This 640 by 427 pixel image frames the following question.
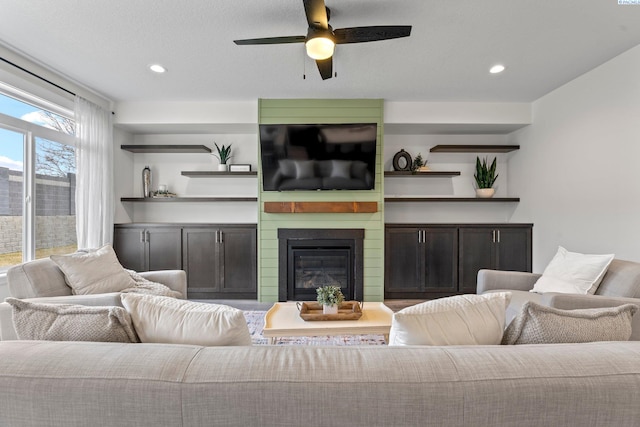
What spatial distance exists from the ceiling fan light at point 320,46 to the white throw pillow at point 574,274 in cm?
240

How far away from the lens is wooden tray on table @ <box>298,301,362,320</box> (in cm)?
222

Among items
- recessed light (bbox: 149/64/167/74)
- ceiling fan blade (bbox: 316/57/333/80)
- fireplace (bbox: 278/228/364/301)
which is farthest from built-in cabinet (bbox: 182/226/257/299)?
ceiling fan blade (bbox: 316/57/333/80)

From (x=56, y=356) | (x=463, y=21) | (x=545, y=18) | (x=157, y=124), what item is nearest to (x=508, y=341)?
(x=56, y=356)

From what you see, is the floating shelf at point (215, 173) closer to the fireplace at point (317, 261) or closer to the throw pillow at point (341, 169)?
the fireplace at point (317, 261)

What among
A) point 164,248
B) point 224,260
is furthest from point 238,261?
point 164,248

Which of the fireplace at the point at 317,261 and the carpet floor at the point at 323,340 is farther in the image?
the fireplace at the point at 317,261

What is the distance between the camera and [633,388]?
732mm

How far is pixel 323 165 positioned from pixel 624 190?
2.84 metres

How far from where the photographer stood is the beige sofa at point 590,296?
5.99ft

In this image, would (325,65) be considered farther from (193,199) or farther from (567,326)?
(193,199)

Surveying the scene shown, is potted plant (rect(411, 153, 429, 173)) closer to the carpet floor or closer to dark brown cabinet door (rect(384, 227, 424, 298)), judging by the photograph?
dark brown cabinet door (rect(384, 227, 424, 298))

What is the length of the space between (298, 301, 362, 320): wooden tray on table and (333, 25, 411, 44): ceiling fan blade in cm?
189

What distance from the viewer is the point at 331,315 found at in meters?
2.23

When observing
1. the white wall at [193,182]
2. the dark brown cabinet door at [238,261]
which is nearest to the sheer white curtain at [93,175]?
the white wall at [193,182]
